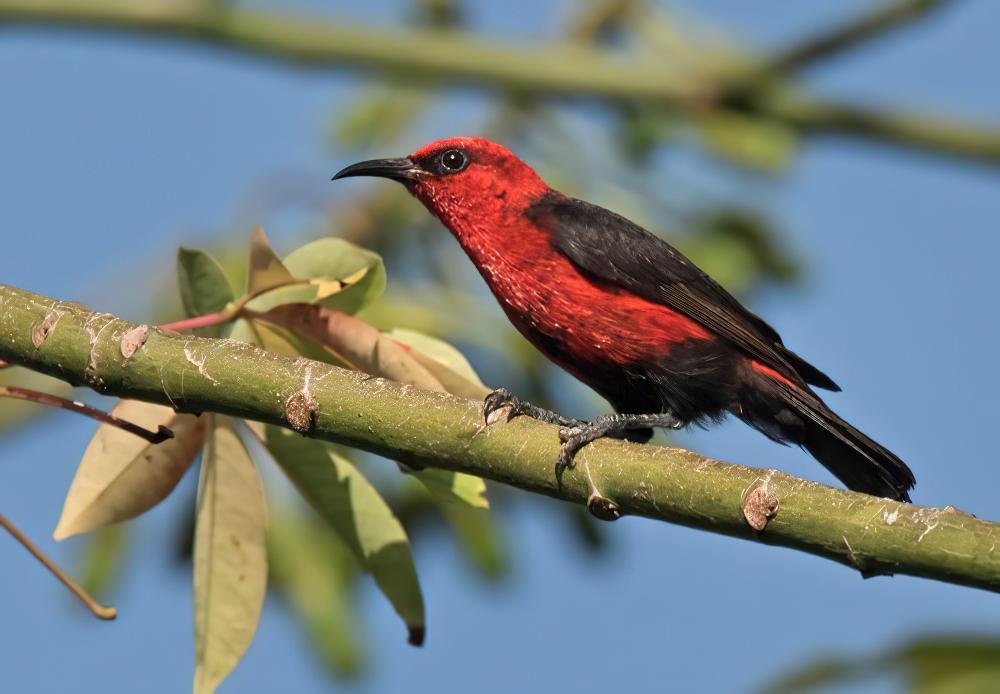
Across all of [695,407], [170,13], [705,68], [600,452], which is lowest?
[600,452]

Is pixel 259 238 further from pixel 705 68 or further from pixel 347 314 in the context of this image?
pixel 705 68

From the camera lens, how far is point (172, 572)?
4348mm

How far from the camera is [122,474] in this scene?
2744 mm

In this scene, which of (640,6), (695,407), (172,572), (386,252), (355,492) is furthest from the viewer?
(640,6)

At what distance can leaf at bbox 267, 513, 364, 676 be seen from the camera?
4.66 m

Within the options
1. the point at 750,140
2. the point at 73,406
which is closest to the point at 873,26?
the point at 750,140

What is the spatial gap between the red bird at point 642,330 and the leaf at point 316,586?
47.8 inches

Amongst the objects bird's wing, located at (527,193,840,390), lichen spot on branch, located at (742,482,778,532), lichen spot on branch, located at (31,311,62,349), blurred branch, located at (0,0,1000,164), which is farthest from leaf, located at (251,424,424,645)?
blurred branch, located at (0,0,1000,164)

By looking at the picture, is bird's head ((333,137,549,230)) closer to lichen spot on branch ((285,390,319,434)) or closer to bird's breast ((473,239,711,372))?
bird's breast ((473,239,711,372))

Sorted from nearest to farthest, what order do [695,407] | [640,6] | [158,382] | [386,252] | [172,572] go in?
[158,382]
[695,407]
[172,572]
[386,252]
[640,6]

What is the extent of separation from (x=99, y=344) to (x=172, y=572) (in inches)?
80.1

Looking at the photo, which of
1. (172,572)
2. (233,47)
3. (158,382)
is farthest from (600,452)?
(233,47)

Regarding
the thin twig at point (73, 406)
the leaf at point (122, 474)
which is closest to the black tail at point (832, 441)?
the leaf at point (122, 474)

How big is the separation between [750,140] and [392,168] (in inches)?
53.4
